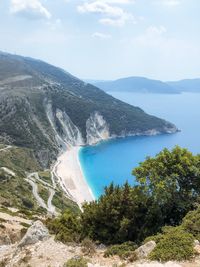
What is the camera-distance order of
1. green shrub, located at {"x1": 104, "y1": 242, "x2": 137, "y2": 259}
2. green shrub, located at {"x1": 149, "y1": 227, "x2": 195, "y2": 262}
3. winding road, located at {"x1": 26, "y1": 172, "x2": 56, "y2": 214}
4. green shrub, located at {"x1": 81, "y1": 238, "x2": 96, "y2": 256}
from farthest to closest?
winding road, located at {"x1": 26, "y1": 172, "x2": 56, "y2": 214}, green shrub, located at {"x1": 81, "y1": 238, "x2": 96, "y2": 256}, green shrub, located at {"x1": 104, "y1": 242, "x2": 137, "y2": 259}, green shrub, located at {"x1": 149, "y1": 227, "x2": 195, "y2": 262}

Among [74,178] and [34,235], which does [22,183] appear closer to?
[74,178]

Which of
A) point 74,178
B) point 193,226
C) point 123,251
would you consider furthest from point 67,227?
point 74,178

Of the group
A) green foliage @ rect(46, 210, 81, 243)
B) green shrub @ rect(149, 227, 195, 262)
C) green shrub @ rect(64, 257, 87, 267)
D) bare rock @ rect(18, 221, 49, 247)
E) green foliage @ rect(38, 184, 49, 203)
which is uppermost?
green shrub @ rect(149, 227, 195, 262)

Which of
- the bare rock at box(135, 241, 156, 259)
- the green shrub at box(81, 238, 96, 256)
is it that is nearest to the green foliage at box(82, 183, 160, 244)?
the green shrub at box(81, 238, 96, 256)

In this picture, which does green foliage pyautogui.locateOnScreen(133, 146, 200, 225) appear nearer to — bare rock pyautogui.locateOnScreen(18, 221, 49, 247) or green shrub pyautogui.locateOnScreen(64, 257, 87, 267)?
bare rock pyautogui.locateOnScreen(18, 221, 49, 247)

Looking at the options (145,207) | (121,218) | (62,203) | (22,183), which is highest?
(145,207)

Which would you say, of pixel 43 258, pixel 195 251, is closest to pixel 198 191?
pixel 195 251

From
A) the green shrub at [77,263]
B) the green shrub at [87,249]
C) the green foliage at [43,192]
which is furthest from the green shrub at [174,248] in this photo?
the green foliage at [43,192]
